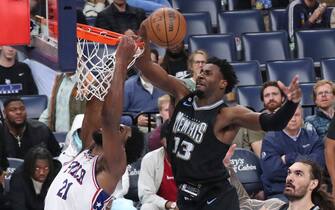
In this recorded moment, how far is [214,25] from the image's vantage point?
12016 mm

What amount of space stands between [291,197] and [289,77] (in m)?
3.52

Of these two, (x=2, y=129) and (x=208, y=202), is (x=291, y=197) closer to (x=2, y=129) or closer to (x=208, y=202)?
(x=208, y=202)

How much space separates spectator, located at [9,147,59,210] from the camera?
831cm

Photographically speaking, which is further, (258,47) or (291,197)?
(258,47)

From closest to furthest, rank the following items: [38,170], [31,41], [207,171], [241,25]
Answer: [31,41] → [207,171] → [38,170] → [241,25]

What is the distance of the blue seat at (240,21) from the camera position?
38.0 ft

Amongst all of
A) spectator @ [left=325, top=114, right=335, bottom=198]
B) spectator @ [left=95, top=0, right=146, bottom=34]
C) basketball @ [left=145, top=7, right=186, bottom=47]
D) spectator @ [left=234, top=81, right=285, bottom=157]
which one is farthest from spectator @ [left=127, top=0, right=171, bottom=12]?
basketball @ [left=145, top=7, right=186, bottom=47]

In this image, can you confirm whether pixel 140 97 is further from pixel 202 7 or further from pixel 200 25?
pixel 202 7

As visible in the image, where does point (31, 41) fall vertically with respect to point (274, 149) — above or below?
above

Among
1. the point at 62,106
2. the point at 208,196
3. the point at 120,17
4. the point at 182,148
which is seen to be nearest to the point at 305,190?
the point at 208,196

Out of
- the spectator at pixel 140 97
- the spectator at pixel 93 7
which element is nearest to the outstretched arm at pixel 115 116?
the spectator at pixel 140 97

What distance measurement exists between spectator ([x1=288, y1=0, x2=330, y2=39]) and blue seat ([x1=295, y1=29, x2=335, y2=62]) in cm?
35

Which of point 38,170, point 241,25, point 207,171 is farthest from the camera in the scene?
point 241,25

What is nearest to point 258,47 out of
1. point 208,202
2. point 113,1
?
point 113,1
